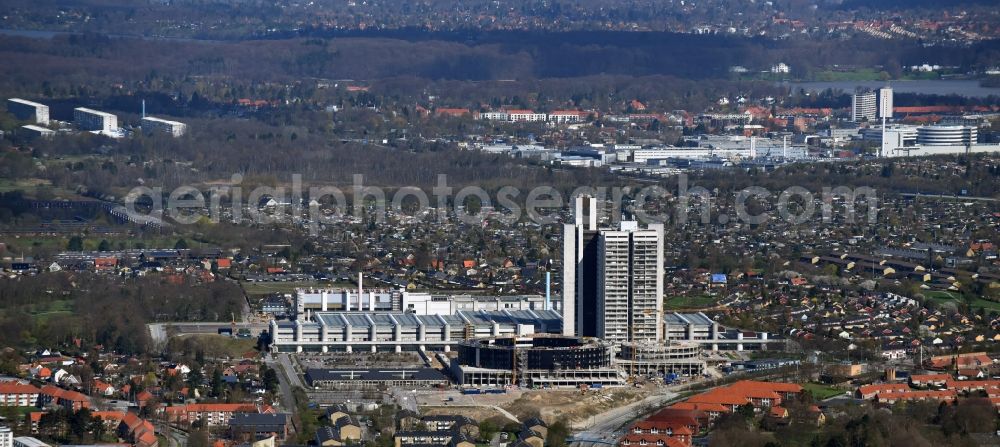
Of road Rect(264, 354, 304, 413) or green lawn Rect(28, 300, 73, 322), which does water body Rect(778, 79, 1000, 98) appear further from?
road Rect(264, 354, 304, 413)

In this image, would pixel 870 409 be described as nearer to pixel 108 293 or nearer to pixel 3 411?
pixel 3 411

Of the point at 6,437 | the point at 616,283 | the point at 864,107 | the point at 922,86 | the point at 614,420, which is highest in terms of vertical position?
the point at 922,86

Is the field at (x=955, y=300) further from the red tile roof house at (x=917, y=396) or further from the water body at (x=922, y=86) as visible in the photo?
the water body at (x=922, y=86)

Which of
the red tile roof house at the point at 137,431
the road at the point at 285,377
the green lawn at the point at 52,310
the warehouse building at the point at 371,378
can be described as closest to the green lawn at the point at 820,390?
the warehouse building at the point at 371,378

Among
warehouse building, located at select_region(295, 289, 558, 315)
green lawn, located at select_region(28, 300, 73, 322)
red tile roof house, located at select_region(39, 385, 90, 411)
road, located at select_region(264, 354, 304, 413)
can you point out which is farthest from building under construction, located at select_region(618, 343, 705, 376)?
green lawn, located at select_region(28, 300, 73, 322)

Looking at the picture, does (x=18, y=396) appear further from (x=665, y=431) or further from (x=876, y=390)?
(x=876, y=390)

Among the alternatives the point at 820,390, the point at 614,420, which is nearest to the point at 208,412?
the point at 614,420

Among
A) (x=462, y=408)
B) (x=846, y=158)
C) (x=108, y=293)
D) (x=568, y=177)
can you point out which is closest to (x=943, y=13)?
(x=846, y=158)
